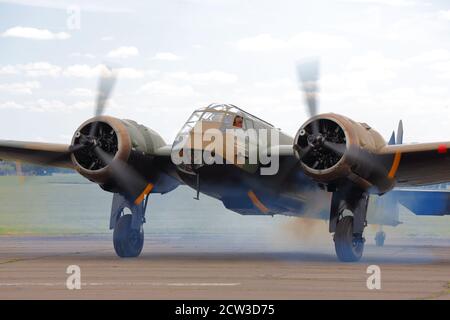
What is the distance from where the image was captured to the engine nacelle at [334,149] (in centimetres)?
2200

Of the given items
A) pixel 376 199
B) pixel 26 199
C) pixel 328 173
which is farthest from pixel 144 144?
pixel 26 199

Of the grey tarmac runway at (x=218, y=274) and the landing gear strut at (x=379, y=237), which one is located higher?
the landing gear strut at (x=379, y=237)

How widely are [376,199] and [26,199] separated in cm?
6715

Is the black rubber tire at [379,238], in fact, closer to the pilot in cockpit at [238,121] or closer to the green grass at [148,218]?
the green grass at [148,218]

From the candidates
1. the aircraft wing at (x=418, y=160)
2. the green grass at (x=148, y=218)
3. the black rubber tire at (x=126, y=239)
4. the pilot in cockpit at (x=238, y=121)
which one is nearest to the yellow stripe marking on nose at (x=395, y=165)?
the aircraft wing at (x=418, y=160)

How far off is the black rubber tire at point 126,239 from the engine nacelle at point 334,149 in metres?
5.48

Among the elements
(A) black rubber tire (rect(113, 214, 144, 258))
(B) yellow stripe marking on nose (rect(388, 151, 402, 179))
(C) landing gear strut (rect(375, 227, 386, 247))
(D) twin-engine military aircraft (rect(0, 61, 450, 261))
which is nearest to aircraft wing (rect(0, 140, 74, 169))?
(D) twin-engine military aircraft (rect(0, 61, 450, 261))

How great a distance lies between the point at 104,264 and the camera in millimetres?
22391

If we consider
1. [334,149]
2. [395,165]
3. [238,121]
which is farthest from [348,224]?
[238,121]

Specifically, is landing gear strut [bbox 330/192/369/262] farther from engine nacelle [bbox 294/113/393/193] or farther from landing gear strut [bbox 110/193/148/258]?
landing gear strut [bbox 110/193/148/258]

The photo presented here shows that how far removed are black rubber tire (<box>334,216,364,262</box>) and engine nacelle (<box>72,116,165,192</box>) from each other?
561cm
